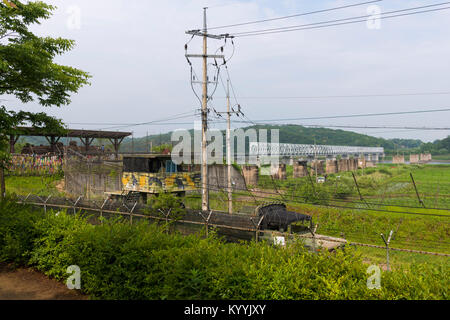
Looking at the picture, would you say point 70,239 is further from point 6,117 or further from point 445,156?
point 445,156

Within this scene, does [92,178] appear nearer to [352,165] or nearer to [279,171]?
[279,171]

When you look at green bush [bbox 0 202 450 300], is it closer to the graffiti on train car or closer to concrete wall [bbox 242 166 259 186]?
the graffiti on train car

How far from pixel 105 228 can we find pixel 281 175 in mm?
50213

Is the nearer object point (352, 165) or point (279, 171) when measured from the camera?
point (279, 171)

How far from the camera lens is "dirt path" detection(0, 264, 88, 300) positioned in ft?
29.1

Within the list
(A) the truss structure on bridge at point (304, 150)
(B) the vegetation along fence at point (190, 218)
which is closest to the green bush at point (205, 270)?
(B) the vegetation along fence at point (190, 218)

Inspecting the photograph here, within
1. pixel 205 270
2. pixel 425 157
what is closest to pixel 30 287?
pixel 205 270

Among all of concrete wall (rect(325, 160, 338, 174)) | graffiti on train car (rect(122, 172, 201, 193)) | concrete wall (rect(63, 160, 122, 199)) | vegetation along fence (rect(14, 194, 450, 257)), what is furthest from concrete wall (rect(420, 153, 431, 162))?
vegetation along fence (rect(14, 194, 450, 257))

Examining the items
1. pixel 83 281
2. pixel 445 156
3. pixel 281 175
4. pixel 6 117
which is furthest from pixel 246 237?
pixel 445 156

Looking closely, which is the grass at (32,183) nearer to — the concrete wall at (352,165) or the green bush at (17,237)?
the green bush at (17,237)

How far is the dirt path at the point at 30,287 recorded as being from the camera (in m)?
8.88

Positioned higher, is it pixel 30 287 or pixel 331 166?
pixel 331 166

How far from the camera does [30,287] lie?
9.43 metres

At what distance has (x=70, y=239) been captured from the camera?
9.68 metres
